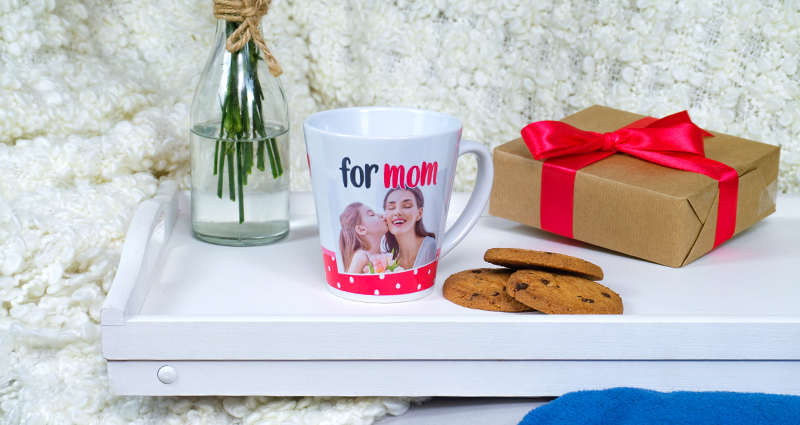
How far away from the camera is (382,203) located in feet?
1.92

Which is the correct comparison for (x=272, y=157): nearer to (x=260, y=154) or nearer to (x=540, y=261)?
(x=260, y=154)

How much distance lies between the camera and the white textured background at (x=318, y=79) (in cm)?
80

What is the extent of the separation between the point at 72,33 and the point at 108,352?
0.52 meters

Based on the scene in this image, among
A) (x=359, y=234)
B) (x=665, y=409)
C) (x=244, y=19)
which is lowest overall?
(x=665, y=409)

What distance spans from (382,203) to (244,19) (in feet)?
0.78

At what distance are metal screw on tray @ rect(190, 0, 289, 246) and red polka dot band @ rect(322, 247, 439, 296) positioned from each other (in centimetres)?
16

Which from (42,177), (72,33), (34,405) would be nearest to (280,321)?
(34,405)

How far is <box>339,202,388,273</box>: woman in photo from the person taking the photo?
0.59m

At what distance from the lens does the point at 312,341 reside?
0.57m

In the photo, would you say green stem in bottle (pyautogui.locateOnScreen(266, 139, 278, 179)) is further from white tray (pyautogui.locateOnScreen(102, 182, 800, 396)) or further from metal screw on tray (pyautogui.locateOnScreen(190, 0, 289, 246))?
white tray (pyautogui.locateOnScreen(102, 182, 800, 396))

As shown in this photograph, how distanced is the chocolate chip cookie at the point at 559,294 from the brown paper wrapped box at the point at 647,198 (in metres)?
0.11

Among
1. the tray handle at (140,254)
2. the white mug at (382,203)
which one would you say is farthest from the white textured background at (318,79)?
the white mug at (382,203)

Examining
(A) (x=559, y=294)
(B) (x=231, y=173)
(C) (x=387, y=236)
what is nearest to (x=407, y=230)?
(C) (x=387, y=236)

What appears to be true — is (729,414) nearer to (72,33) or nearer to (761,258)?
(761,258)
